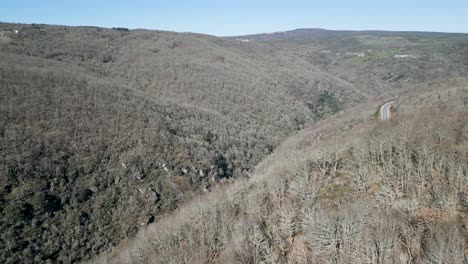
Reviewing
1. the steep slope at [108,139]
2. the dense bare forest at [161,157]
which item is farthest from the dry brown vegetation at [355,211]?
the steep slope at [108,139]

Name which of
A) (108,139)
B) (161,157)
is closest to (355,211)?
(161,157)

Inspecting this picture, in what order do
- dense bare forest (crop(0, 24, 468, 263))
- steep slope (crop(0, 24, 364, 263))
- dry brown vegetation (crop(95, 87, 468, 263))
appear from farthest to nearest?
steep slope (crop(0, 24, 364, 263))
dense bare forest (crop(0, 24, 468, 263))
dry brown vegetation (crop(95, 87, 468, 263))

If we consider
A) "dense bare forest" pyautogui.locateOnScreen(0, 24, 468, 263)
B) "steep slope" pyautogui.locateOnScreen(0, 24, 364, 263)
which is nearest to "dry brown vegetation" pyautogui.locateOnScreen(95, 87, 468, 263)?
"dense bare forest" pyautogui.locateOnScreen(0, 24, 468, 263)

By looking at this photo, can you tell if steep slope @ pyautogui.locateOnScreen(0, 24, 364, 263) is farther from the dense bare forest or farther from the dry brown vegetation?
the dry brown vegetation

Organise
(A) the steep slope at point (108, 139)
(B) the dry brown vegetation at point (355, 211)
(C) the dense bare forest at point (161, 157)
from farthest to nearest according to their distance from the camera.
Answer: (A) the steep slope at point (108, 139) < (C) the dense bare forest at point (161, 157) < (B) the dry brown vegetation at point (355, 211)

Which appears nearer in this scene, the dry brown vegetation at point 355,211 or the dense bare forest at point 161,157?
the dry brown vegetation at point 355,211

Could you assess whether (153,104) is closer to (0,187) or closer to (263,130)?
(263,130)

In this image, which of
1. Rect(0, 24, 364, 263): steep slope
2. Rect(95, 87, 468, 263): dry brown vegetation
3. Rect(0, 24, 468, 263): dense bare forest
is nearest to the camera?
Rect(95, 87, 468, 263): dry brown vegetation

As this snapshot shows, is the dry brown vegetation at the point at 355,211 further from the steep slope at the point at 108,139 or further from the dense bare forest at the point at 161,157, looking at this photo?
the steep slope at the point at 108,139

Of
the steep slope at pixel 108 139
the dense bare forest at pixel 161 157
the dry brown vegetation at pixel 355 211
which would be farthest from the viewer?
the steep slope at pixel 108 139

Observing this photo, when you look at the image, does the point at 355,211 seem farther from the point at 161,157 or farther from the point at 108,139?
the point at 108,139
